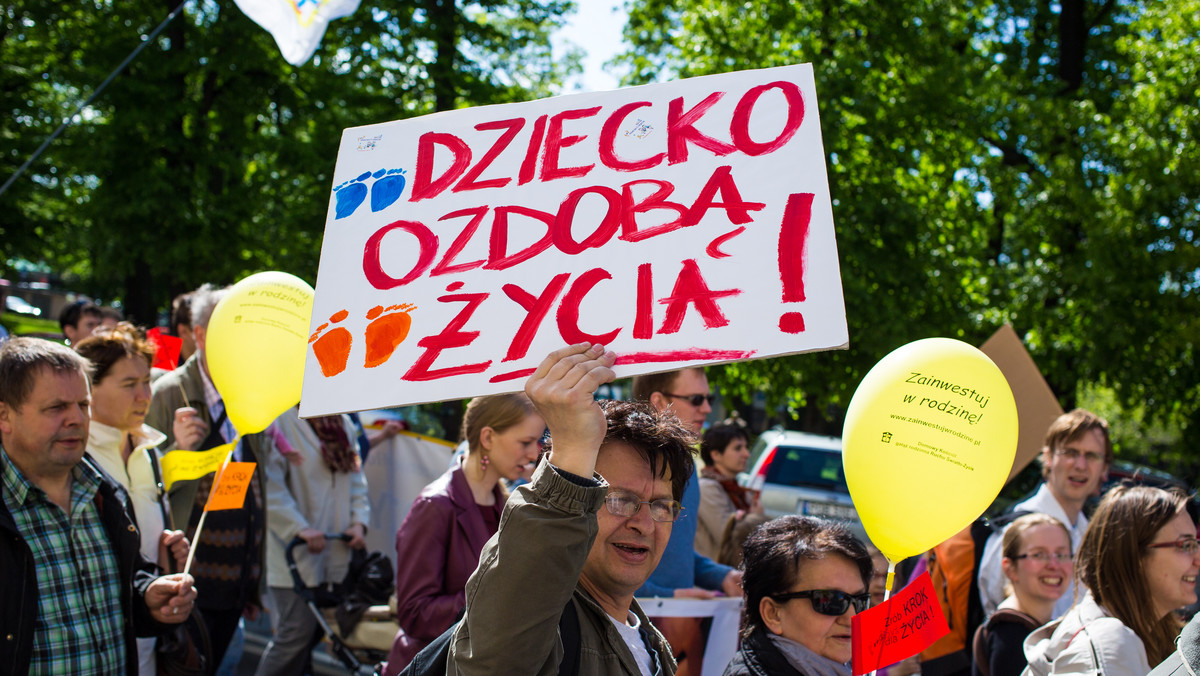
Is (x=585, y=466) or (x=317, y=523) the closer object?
(x=585, y=466)

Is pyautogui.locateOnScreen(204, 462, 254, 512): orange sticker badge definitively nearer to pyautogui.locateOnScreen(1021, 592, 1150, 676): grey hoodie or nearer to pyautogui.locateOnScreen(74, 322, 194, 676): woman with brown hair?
pyautogui.locateOnScreen(74, 322, 194, 676): woman with brown hair

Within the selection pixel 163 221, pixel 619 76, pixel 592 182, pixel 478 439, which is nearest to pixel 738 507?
pixel 478 439

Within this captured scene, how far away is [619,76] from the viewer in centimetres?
1858

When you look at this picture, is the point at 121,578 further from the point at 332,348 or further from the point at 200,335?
the point at 200,335

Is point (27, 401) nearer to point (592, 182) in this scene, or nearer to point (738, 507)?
point (592, 182)

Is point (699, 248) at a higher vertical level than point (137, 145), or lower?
lower

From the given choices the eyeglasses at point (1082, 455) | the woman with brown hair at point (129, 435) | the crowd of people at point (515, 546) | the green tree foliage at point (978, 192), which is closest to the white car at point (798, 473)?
the green tree foliage at point (978, 192)

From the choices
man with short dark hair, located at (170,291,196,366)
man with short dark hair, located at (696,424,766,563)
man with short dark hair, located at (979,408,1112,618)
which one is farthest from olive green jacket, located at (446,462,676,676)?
man with short dark hair, located at (170,291,196,366)

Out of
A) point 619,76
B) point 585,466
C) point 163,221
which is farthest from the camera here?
point 619,76

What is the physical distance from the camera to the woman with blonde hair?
3398 millimetres

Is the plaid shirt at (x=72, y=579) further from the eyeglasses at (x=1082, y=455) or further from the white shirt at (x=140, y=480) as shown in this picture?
the eyeglasses at (x=1082, y=455)

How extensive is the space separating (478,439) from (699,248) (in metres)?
1.81

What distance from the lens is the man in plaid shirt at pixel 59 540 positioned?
9.23ft

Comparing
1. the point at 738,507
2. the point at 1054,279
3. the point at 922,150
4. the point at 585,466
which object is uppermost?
the point at 922,150
